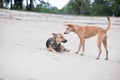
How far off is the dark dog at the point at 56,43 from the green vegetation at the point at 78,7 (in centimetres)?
35

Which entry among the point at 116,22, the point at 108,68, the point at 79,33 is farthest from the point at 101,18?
the point at 79,33

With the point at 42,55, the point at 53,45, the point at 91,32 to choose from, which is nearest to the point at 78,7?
the point at 42,55

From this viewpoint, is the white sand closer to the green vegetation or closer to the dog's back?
the green vegetation

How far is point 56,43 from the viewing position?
215 centimetres

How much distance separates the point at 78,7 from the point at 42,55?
0.31 meters

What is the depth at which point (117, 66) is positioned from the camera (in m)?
1.64

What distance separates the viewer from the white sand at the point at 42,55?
142 centimetres

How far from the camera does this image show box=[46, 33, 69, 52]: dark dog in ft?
6.25

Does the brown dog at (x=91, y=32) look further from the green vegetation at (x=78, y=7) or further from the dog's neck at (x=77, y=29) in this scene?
the green vegetation at (x=78, y=7)

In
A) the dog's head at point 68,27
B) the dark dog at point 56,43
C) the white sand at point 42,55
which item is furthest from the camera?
the dark dog at point 56,43

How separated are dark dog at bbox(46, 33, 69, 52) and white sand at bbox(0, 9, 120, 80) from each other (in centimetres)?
12

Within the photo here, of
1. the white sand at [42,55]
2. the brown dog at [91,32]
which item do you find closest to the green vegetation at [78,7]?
the white sand at [42,55]

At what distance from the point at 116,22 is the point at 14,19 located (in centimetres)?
38

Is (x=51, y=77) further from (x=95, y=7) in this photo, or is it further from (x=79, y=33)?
(x=79, y=33)
